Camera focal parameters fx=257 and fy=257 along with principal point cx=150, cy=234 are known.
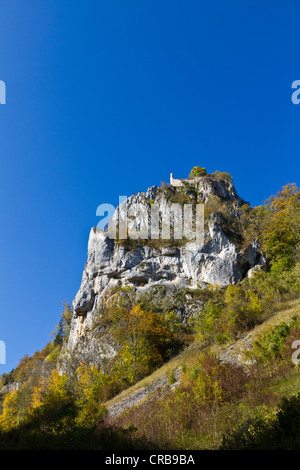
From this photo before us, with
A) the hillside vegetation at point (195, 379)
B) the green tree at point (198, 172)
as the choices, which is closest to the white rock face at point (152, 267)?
the hillside vegetation at point (195, 379)

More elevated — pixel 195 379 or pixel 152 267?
pixel 152 267

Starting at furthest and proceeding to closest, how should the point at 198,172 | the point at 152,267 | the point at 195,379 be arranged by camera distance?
1. the point at 198,172
2. the point at 152,267
3. the point at 195,379

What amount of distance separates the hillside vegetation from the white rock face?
2.59 meters

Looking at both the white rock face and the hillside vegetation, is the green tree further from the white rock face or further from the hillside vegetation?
the hillside vegetation

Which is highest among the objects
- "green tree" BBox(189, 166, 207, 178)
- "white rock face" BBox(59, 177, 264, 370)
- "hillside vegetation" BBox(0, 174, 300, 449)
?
"green tree" BBox(189, 166, 207, 178)

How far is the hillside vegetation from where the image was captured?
575 centimetres

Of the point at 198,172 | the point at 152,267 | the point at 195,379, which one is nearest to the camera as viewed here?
the point at 195,379

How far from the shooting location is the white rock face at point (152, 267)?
39406mm

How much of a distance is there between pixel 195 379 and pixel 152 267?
116ft

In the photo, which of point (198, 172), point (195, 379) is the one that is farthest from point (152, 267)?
point (195, 379)

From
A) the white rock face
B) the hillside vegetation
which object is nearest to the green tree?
the white rock face

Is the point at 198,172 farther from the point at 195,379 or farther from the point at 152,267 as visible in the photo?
the point at 195,379

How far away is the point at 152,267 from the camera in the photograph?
45.3 m

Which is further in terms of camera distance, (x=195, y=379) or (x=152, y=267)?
(x=152, y=267)
